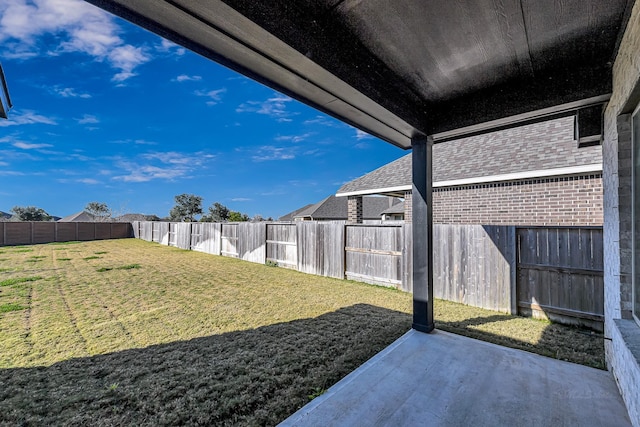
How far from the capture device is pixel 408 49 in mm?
2068

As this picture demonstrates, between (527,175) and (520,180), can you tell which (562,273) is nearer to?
(527,175)

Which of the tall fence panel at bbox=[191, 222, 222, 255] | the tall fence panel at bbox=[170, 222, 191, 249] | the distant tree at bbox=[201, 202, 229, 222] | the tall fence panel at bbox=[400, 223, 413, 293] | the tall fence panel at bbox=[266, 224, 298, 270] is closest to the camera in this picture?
the tall fence panel at bbox=[400, 223, 413, 293]

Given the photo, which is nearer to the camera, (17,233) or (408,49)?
(408,49)

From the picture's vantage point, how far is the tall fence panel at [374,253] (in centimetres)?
605

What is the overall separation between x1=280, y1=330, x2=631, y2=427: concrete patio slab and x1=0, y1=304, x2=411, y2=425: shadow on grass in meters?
0.31

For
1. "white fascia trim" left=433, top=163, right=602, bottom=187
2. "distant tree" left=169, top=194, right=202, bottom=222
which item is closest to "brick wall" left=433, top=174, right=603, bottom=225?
"white fascia trim" left=433, top=163, right=602, bottom=187

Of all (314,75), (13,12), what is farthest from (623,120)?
(13,12)

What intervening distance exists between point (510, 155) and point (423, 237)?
5502 mm

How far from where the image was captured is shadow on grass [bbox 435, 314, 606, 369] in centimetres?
295

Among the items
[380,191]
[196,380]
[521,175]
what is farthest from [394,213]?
[196,380]

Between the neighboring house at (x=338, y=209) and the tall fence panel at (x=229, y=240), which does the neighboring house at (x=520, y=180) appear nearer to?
the tall fence panel at (x=229, y=240)

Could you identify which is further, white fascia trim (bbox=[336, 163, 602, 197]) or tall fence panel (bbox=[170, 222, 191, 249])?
tall fence panel (bbox=[170, 222, 191, 249])

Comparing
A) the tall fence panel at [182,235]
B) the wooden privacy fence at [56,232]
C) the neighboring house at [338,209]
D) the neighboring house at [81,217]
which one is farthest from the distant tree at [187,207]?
the tall fence panel at [182,235]

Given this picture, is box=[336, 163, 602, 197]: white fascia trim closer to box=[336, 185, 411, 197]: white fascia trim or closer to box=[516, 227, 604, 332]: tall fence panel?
box=[336, 185, 411, 197]: white fascia trim
